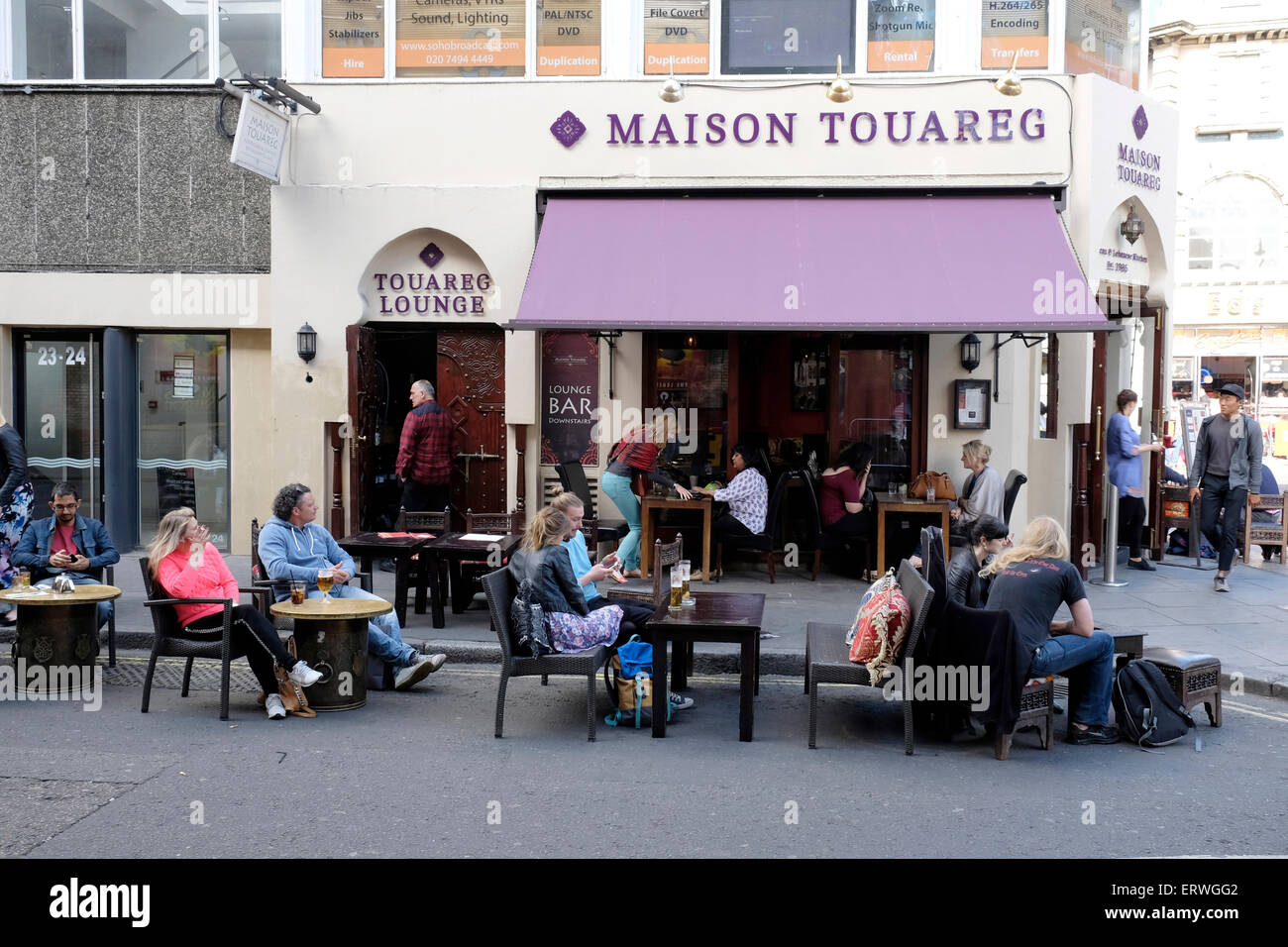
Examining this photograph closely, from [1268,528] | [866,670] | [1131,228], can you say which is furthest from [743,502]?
[1268,528]

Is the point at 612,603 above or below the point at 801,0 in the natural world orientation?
below

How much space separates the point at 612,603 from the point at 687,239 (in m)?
5.05

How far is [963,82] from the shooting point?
11555 mm

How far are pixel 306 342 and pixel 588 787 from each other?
25.4 ft

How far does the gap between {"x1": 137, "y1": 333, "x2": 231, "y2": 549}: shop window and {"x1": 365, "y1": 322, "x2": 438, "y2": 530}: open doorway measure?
70.2 inches

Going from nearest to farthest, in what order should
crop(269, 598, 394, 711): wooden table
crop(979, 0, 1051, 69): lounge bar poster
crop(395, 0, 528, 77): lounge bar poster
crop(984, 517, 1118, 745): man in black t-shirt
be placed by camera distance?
1. crop(984, 517, 1118, 745): man in black t-shirt
2. crop(269, 598, 394, 711): wooden table
3. crop(979, 0, 1051, 69): lounge bar poster
4. crop(395, 0, 528, 77): lounge bar poster

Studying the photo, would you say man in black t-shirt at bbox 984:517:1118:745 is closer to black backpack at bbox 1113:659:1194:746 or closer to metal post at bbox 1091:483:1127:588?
black backpack at bbox 1113:659:1194:746

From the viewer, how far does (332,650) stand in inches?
276

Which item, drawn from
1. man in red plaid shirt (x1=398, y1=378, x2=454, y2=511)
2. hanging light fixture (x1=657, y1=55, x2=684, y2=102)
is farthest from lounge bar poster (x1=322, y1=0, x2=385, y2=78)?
man in red plaid shirt (x1=398, y1=378, x2=454, y2=511)

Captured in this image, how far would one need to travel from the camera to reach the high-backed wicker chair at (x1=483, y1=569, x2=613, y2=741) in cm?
642
